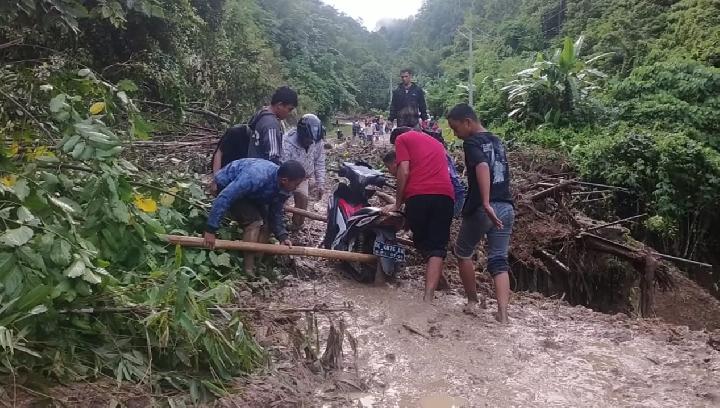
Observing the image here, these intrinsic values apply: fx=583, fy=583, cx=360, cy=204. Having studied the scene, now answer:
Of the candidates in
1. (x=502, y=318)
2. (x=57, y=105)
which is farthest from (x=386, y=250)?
(x=57, y=105)

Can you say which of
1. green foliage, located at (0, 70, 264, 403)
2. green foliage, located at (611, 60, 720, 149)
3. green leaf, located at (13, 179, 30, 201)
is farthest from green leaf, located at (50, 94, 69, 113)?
green foliage, located at (611, 60, 720, 149)

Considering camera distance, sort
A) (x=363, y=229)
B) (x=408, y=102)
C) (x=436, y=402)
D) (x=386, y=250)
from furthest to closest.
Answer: (x=408, y=102), (x=363, y=229), (x=386, y=250), (x=436, y=402)

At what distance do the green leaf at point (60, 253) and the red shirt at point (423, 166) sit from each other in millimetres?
2838

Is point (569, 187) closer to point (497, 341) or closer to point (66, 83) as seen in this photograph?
point (497, 341)

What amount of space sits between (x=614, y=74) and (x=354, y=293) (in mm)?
18670

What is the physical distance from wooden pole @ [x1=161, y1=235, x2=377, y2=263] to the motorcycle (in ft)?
0.48

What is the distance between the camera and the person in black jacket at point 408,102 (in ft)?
26.8

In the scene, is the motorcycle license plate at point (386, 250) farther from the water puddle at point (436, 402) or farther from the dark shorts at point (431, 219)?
the water puddle at point (436, 402)

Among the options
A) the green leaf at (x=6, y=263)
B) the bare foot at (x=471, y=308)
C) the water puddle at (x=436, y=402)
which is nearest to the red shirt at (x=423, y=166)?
the bare foot at (x=471, y=308)

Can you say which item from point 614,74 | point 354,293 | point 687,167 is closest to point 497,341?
point 354,293

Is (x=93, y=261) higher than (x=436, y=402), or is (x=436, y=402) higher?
(x=93, y=261)

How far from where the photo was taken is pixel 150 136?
630 cm

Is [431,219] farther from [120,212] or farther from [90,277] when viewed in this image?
[90,277]

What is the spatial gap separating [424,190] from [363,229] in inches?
29.2
